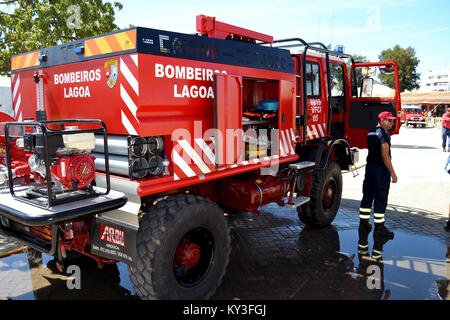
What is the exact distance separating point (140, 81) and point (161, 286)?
1817 mm

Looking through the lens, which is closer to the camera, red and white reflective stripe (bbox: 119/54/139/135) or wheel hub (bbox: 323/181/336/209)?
red and white reflective stripe (bbox: 119/54/139/135)

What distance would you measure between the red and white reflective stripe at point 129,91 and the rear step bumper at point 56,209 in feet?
2.07

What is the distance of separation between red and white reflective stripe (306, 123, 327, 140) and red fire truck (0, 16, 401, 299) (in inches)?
28.4

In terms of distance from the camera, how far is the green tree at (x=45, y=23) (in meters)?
8.01

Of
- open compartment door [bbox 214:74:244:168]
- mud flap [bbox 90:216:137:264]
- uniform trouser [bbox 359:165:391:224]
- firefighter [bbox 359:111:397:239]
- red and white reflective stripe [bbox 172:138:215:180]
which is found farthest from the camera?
uniform trouser [bbox 359:165:391:224]

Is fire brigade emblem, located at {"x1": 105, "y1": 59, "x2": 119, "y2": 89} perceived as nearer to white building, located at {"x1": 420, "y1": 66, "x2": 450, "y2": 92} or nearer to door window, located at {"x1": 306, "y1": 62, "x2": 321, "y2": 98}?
door window, located at {"x1": 306, "y1": 62, "x2": 321, "y2": 98}

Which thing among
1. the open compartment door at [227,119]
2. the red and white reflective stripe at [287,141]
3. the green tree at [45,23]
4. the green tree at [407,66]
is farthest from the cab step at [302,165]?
the green tree at [407,66]

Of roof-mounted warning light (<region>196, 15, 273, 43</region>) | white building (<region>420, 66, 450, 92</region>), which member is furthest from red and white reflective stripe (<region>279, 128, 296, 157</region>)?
white building (<region>420, 66, 450, 92</region>)

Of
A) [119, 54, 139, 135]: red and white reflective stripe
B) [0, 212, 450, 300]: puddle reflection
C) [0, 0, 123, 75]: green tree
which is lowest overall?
[0, 212, 450, 300]: puddle reflection

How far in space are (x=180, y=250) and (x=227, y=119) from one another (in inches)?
56.2

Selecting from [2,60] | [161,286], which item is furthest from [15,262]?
[2,60]

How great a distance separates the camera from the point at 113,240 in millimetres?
3289

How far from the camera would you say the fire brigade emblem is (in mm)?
3262

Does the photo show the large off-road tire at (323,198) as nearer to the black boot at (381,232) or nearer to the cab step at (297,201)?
the cab step at (297,201)
